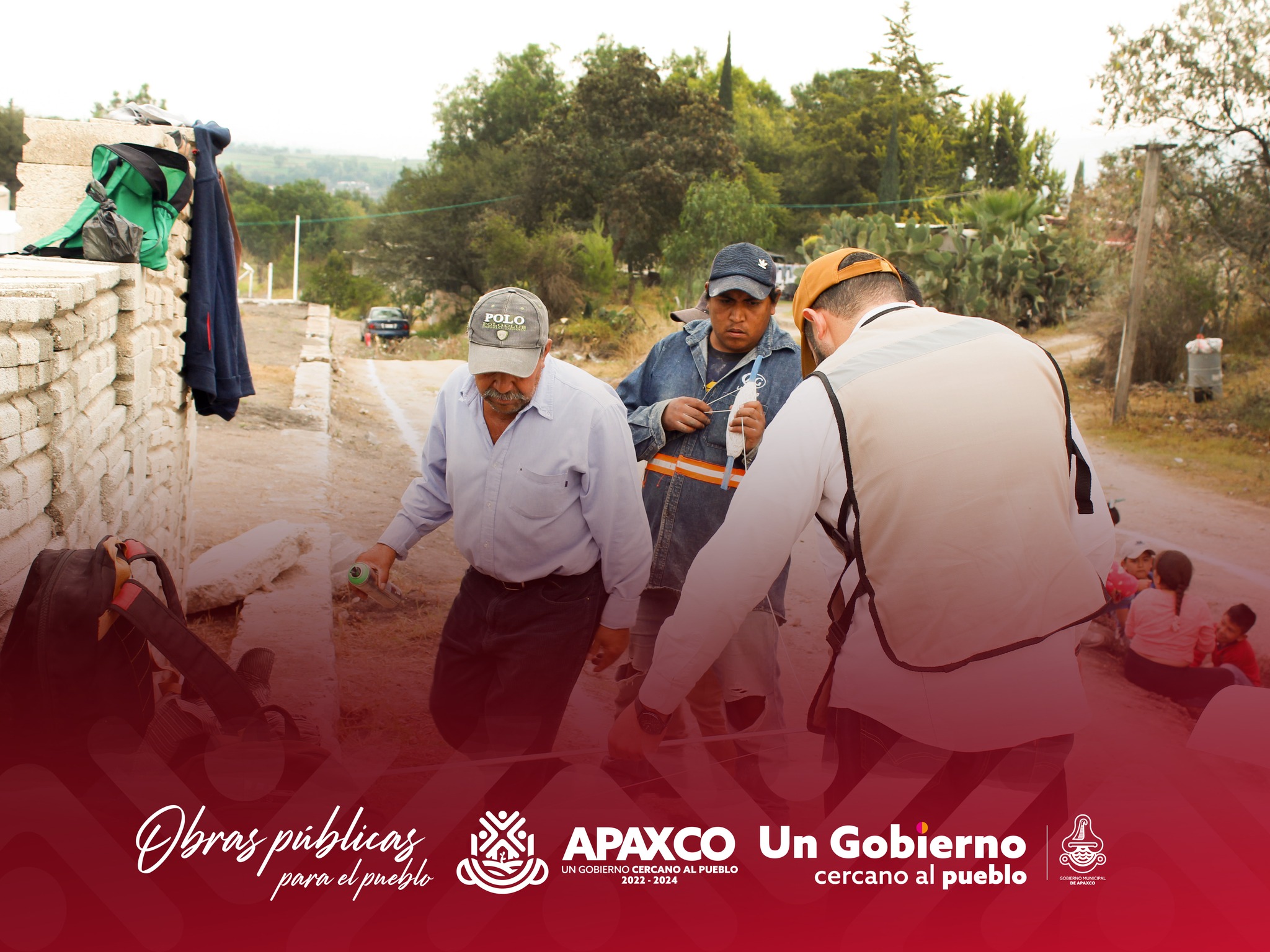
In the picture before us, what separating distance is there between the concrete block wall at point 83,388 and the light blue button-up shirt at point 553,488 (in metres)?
0.94

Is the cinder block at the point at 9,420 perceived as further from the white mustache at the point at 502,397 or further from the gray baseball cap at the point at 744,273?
→ the gray baseball cap at the point at 744,273

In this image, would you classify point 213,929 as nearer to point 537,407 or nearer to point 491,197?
point 537,407

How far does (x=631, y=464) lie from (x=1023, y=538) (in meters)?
1.11

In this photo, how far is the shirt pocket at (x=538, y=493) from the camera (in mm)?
2400

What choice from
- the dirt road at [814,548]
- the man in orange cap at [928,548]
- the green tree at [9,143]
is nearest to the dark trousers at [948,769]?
the man in orange cap at [928,548]

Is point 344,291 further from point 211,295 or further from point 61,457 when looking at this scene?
point 61,457

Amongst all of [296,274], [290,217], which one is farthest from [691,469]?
[290,217]

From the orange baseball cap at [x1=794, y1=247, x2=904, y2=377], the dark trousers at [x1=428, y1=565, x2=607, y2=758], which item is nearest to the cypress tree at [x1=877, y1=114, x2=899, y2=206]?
the dark trousers at [x1=428, y1=565, x2=607, y2=758]

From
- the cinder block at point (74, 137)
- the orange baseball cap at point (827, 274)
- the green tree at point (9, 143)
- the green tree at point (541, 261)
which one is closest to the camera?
the orange baseball cap at point (827, 274)

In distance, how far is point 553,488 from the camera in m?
2.40

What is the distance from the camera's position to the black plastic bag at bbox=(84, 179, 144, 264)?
10.8 ft

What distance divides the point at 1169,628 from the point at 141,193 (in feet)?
15.8

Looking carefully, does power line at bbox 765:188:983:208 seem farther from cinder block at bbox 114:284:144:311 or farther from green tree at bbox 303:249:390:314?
cinder block at bbox 114:284:144:311

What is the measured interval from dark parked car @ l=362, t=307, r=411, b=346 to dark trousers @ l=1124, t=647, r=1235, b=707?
21.3m
